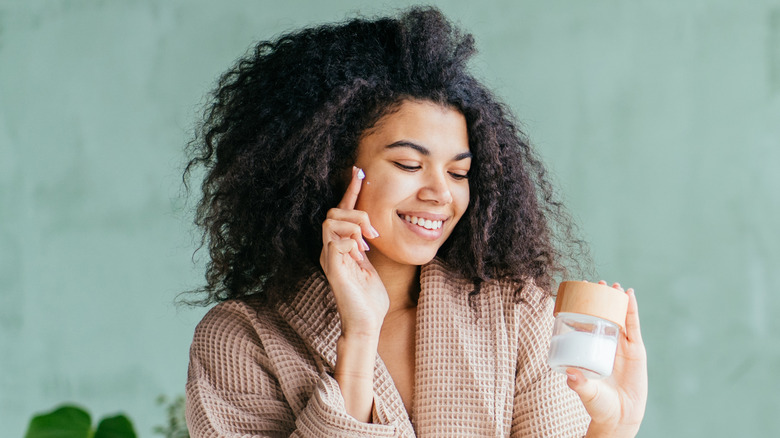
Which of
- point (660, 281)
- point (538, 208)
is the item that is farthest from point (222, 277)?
point (660, 281)

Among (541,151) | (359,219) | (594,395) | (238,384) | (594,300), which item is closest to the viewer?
(594,300)

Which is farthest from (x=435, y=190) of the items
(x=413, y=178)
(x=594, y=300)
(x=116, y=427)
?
(x=116, y=427)

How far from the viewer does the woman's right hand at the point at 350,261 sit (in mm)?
1627

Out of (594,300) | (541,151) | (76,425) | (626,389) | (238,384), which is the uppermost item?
(541,151)

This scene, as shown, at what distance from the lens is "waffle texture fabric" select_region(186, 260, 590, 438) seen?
1687 mm

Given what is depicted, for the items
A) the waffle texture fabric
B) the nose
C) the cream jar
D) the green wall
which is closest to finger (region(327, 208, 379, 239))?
the nose

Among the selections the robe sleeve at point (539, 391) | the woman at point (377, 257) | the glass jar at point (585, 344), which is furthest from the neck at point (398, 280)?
the glass jar at point (585, 344)

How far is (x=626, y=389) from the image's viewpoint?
5.12 feet

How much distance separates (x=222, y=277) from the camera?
1.92 metres

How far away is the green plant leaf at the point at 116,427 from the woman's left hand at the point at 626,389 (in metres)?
1.07

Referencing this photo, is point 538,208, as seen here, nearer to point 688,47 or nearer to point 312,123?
point 312,123

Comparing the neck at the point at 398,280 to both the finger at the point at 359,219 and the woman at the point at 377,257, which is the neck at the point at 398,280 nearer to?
the woman at the point at 377,257

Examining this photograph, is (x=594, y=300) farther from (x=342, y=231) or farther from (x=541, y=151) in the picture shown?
(x=541, y=151)

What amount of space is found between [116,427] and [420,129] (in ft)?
3.29
